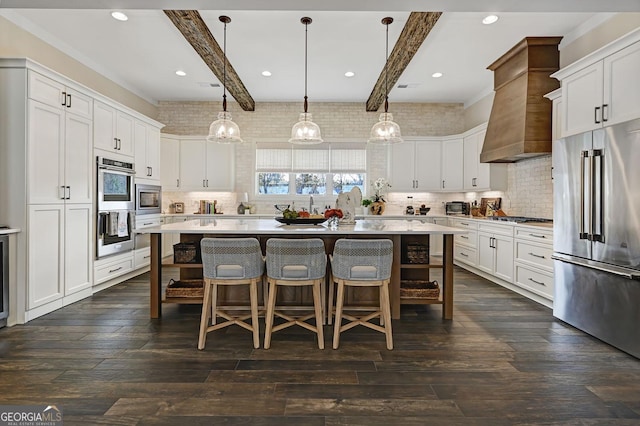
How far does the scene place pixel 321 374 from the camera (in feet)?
7.36

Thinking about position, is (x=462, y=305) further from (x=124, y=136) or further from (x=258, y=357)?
(x=124, y=136)

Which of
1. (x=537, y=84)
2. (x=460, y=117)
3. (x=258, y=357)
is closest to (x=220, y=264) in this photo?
(x=258, y=357)

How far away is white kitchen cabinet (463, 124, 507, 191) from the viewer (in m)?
5.50

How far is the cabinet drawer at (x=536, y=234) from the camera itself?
3.66 m

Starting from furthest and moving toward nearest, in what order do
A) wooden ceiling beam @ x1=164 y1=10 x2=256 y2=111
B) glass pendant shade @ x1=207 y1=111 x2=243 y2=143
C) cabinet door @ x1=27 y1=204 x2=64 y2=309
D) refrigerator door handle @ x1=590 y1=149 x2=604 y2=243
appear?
1. glass pendant shade @ x1=207 y1=111 x2=243 y2=143
2. wooden ceiling beam @ x1=164 y1=10 x2=256 y2=111
3. cabinet door @ x1=27 y1=204 x2=64 y2=309
4. refrigerator door handle @ x1=590 y1=149 x2=604 y2=243

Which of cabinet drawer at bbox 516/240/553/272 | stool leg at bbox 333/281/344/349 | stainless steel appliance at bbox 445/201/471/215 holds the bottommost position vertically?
stool leg at bbox 333/281/344/349

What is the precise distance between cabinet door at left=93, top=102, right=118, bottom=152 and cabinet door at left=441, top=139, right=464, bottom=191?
17.7 ft

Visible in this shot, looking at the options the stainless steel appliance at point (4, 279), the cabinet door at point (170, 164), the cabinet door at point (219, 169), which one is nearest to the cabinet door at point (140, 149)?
the cabinet door at point (170, 164)

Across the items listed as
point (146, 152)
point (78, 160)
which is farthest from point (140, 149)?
point (78, 160)

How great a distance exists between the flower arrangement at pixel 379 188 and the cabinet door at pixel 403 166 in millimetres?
140

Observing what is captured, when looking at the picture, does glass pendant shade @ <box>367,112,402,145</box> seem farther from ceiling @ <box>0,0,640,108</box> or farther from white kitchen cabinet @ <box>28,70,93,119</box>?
white kitchen cabinet @ <box>28,70,93,119</box>

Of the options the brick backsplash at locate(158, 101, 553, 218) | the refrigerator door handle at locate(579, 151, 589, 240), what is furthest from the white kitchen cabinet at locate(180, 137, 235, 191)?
the refrigerator door handle at locate(579, 151, 589, 240)

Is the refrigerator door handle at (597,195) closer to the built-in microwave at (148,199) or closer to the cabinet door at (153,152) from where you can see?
the built-in microwave at (148,199)

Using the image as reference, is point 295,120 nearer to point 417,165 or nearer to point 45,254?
point 417,165
